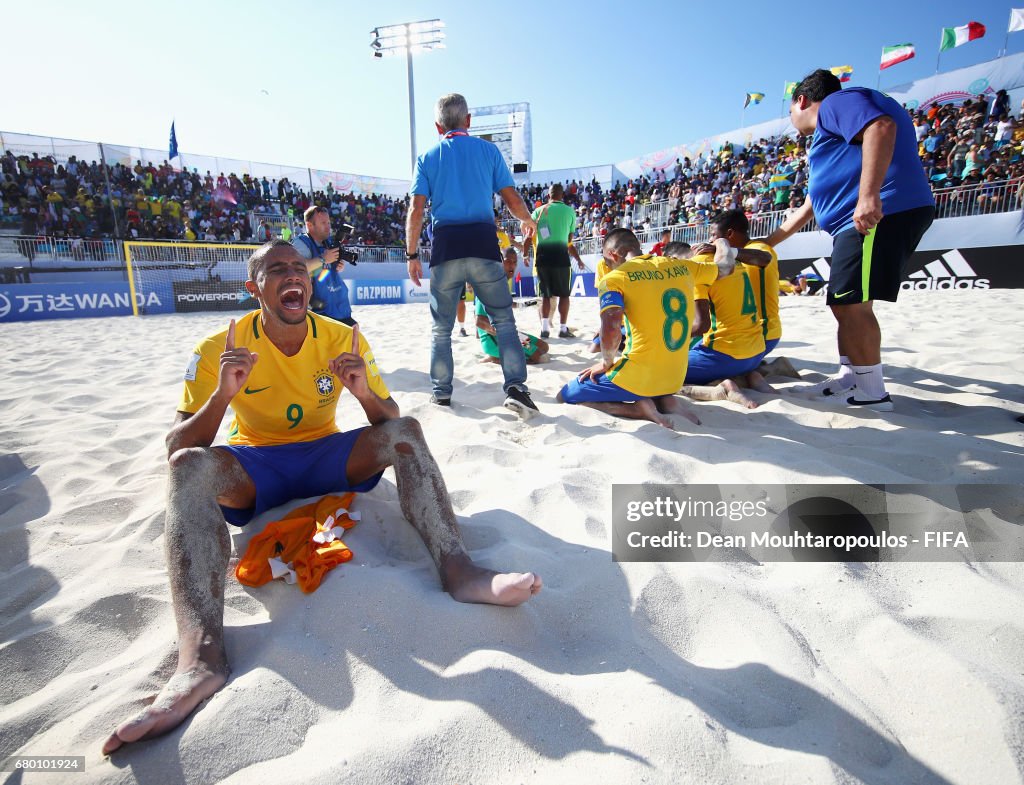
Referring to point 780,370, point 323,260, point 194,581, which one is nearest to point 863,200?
point 780,370

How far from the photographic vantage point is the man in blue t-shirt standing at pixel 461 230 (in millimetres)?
3484

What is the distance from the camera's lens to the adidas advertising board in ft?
32.7

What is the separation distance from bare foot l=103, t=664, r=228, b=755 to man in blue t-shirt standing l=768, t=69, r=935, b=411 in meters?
3.27

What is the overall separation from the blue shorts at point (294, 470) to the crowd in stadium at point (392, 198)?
14347 mm

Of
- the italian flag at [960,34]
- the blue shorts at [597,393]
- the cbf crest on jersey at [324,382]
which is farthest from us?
the italian flag at [960,34]

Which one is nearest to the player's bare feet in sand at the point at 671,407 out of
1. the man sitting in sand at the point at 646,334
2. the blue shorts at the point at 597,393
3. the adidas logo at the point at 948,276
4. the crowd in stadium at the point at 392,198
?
the man sitting in sand at the point at 646,334

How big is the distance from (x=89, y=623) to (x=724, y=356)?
3655 mm

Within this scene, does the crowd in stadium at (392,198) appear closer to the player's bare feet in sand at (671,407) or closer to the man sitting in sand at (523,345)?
the man sitting in sand at (523,345)

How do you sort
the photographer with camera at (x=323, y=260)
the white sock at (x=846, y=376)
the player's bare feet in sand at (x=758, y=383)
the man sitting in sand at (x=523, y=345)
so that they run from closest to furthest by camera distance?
1. the white sock at (x=846, y=376)
2. the player's bare feet in sand at (x=758, y=383)
3. the photographer with camera at (x=323, y=260)
4. the man sitting in sand at (x=523, y=345)

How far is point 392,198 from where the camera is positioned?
2484 cm

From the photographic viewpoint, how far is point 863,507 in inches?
77.3

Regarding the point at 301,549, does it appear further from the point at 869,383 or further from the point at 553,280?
the point at 553,280

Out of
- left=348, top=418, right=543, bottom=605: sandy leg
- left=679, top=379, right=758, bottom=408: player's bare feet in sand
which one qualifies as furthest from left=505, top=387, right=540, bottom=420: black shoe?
left=348, top=418, right=543, bottom=605: sandy leg

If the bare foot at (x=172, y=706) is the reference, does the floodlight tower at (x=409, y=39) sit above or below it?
above
